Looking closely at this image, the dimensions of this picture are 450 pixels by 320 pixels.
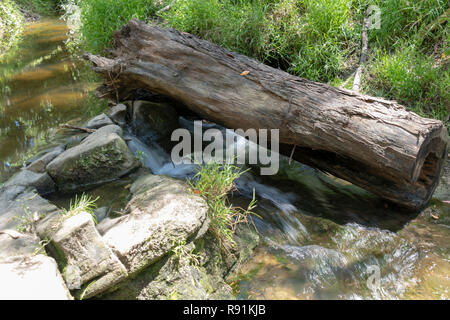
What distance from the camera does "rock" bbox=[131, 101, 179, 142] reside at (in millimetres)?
4703

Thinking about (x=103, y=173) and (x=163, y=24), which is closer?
(x=103, y=173)

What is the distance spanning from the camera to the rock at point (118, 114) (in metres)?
4.78

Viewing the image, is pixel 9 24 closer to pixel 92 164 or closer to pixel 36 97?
pixel 36 97

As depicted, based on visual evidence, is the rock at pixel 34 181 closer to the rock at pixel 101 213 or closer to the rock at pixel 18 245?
the rock at pixel 101 213

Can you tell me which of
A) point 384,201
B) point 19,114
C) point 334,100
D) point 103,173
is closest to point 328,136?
point 334,100

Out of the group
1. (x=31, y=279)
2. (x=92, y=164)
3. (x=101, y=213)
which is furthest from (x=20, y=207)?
(x=31, y=279)

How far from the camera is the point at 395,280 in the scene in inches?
112

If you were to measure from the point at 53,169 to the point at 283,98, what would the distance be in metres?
2.38

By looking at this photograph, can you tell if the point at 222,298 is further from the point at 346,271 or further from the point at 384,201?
the point at 384,201

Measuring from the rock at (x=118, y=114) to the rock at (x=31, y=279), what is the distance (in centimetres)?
276

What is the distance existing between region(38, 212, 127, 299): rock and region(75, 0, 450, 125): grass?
377cm

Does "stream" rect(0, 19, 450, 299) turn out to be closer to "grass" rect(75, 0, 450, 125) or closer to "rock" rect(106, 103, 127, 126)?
"rock" rect(106, 103, 127, 126)

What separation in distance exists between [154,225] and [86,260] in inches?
18.6

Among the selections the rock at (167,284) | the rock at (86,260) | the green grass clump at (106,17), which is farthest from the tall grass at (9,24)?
the rock at (167,284)
